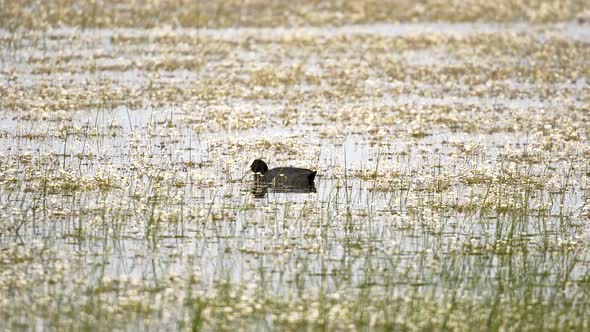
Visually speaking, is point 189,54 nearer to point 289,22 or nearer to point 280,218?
point 289,22

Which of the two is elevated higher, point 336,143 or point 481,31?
point 481,31

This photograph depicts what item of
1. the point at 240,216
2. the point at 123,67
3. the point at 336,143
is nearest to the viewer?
the point at 240,216

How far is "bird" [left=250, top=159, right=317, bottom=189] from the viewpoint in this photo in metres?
15.9

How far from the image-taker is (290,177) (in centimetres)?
1598

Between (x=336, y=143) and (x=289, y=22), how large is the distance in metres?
23.8

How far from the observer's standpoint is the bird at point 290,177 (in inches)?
624

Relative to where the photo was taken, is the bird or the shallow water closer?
the shallow water

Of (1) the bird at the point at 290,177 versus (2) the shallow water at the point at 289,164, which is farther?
(1) the bird at the point at 290,177

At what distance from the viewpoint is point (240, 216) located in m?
14.2

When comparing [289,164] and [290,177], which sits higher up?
[289,164]

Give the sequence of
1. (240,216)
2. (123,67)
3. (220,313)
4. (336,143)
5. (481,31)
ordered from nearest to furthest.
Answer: (220,313) < (240,216) < (336,143) < (123,67) < (481,31)

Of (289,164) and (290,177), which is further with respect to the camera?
(289,164)

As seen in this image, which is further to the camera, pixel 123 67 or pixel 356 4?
pixel 356 4

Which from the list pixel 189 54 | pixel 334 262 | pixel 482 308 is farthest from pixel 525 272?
pixel 189 54
